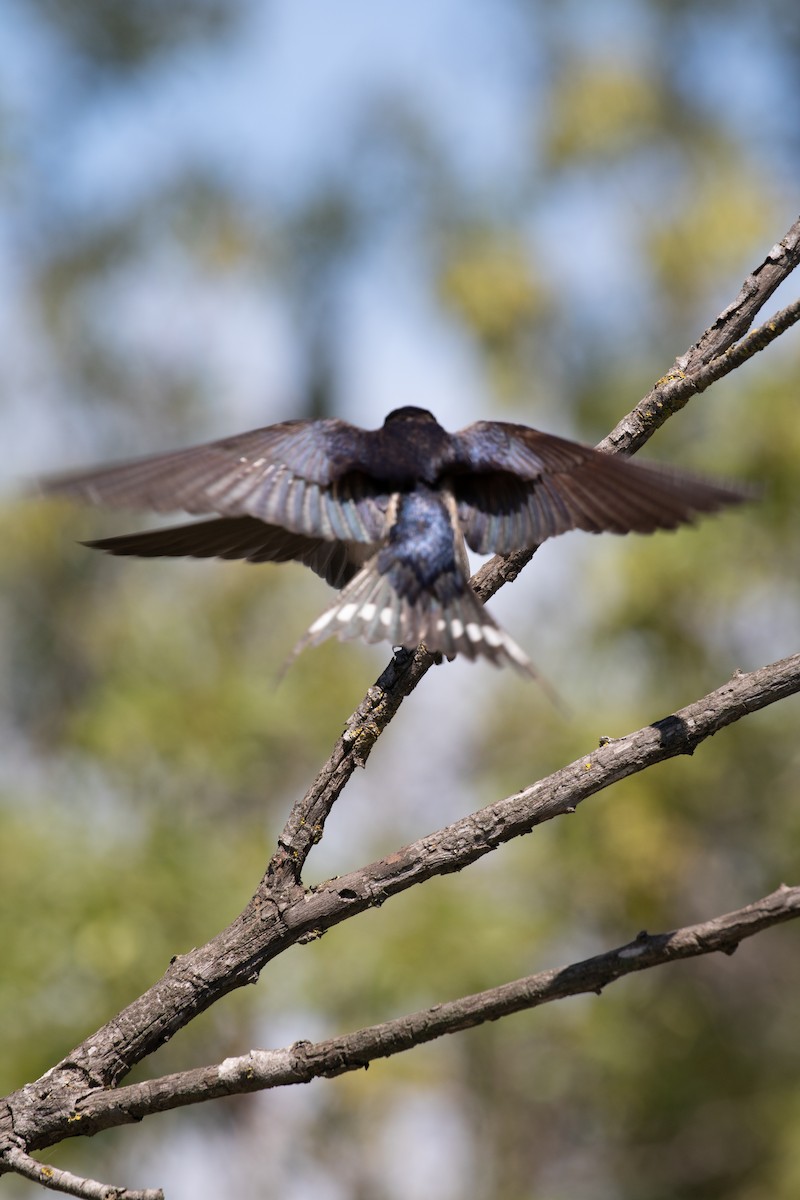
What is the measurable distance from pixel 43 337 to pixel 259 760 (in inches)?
205

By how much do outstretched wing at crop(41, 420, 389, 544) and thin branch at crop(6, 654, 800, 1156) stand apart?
548 mm

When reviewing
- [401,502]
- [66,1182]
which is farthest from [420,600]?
[66,1182]

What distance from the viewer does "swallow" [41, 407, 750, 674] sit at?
6.48 feet

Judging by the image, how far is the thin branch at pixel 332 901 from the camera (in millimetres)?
1785

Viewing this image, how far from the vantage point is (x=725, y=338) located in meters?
2.27

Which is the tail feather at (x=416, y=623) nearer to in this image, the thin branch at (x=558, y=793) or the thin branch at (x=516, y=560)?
the thin branch at (x=516, y=560)

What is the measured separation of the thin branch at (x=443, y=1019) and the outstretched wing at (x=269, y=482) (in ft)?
2.36

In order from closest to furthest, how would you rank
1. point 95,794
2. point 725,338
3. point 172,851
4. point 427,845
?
point 427,845 < point 725,338 < point 172,851 < point 95,794

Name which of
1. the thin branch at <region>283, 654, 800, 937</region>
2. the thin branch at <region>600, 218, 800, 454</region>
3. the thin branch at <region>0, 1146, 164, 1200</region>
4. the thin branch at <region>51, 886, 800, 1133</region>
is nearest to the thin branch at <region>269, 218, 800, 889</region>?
the thin branch at <region>600, 218, 800, 454</region>

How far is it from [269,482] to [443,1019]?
2.79ft

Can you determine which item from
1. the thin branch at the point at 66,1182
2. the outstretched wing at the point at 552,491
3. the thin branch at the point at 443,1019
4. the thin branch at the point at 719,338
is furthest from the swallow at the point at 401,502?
the thin branch at the point at 66,1182

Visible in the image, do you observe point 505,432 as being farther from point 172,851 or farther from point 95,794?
point 95,794

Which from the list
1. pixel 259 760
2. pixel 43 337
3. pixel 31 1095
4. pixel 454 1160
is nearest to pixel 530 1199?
pixel 454 1160

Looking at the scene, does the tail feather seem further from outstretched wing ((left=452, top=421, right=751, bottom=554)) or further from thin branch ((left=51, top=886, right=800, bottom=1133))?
thin branch ((left=51, top=886, right=800, bottom=1133))
